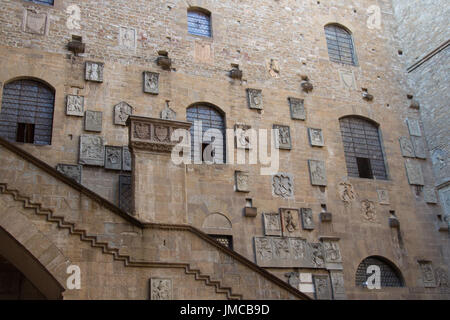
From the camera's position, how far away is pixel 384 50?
17.1 m

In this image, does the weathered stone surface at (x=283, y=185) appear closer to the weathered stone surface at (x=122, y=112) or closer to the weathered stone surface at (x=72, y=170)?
the weathered stone surface at (x=122, y=112)

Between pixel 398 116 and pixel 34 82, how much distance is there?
34.7ft

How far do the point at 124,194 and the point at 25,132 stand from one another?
266 cm

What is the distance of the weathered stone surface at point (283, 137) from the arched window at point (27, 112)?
18.8 feet

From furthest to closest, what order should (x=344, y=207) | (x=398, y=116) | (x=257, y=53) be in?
(x=398, y=116) < (x=257, y=53) < (x=344, y=207)

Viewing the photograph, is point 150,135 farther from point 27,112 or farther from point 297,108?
point 297,108

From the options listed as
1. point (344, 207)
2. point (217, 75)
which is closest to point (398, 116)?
point (344, 207)

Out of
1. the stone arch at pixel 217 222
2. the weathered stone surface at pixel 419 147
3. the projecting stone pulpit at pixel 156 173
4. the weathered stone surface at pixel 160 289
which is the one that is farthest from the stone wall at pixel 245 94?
the weathered stone surface at pixel 160 289

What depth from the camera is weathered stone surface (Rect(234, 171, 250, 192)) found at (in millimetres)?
12836

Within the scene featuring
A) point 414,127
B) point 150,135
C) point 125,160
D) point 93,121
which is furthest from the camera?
point 414,127

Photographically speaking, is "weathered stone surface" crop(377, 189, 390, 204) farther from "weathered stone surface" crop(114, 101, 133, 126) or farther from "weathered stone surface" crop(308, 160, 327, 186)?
"weathered stone surface" crop(114, 101, 133, 126)

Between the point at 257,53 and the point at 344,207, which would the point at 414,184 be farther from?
the point at 257,53

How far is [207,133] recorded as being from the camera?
1341cm

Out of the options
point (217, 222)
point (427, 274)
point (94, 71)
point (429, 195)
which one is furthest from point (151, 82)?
point (427, 274)
